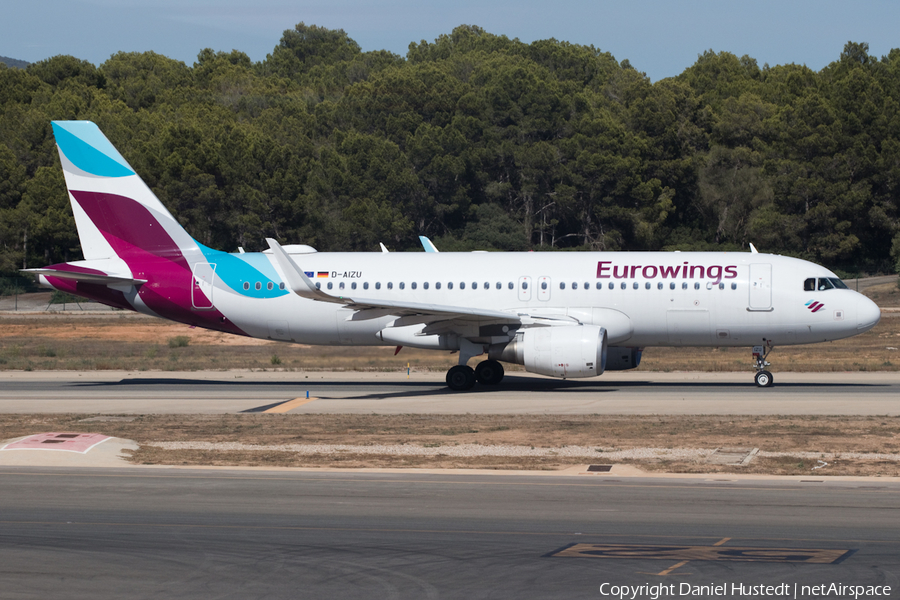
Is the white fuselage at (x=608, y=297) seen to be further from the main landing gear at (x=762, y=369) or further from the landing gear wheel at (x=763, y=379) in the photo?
the landing gear wheel at (x=763, y=379)

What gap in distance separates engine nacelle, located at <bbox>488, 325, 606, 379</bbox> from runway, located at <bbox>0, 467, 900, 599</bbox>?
12.0m

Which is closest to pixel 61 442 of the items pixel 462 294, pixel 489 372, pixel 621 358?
pixel 462 294

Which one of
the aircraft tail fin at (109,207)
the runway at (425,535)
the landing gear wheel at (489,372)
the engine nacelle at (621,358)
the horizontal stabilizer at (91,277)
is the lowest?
the runway at (425,535)

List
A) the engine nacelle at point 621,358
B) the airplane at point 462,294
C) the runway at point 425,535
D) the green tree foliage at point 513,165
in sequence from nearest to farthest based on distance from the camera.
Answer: the runway at point 425,535
the airplane at point 462,294
the engine nacelle at point 621,358
the green tree foliage at point 513,165

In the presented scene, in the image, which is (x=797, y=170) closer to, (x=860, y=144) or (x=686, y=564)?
(x=860, y=144)

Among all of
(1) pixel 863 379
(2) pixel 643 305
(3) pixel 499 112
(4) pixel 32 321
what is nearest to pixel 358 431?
(2) pixel 643 305

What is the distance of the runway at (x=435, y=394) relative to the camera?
27031mm

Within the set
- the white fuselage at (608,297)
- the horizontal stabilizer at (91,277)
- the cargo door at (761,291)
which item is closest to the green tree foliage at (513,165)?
the horizontal stabilizer at (91,277)

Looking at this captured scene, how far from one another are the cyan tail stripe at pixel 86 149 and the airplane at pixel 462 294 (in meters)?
0.03

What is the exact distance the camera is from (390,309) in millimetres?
29859

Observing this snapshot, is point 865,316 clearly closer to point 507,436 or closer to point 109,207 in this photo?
point 507,436

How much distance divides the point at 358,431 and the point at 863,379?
19.3 meters

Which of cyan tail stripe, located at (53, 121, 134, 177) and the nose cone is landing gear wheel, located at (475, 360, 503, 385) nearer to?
the nose cone

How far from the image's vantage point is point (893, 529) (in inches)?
507
